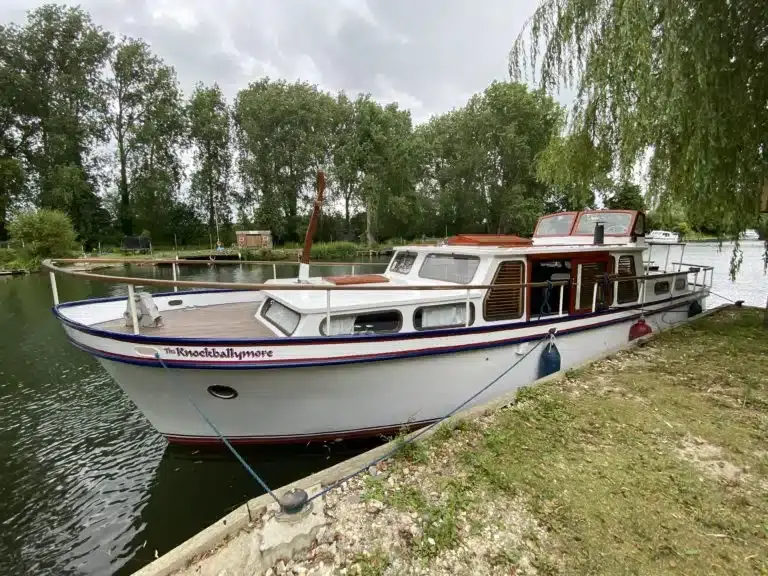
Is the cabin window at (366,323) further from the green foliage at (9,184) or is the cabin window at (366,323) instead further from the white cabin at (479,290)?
the green foliage at (9,184)

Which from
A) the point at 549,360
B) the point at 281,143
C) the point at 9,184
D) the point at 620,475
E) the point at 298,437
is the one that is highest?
the point at 281,143

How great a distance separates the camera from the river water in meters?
4.37

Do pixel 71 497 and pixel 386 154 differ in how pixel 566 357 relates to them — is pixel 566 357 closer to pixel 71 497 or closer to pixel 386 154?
pixel 71 497

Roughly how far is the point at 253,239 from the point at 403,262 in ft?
108

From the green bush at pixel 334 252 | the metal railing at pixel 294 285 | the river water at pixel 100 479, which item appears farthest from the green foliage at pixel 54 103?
the metal railing at pixel 294 285

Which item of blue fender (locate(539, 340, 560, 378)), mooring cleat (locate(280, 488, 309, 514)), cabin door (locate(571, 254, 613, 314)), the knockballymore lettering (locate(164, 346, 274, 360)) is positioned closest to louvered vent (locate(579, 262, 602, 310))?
cabin door (locate(571, 254, 613, 314))

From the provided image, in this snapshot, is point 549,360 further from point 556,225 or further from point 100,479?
point 100,479

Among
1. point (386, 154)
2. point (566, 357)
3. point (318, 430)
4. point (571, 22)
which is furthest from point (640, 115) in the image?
point (386, 154)

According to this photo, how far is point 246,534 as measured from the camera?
303 centimetres

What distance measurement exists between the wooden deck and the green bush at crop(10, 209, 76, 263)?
28.5 meters

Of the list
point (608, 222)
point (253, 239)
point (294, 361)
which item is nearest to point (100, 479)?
point (294, 361)

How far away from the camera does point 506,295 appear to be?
6.27 meters

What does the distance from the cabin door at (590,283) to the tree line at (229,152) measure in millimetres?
31963

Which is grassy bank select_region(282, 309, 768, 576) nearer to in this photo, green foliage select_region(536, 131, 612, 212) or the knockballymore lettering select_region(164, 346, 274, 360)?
the knockballymore lettering select_region(164, 346, 274, 360)
